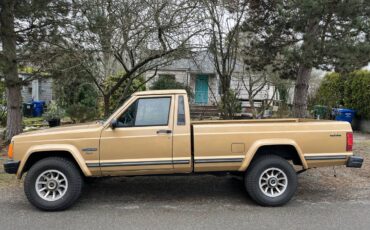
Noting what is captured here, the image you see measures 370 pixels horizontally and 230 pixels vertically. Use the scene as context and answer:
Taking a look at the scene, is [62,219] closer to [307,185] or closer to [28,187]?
[28,187]

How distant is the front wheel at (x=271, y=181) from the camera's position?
6.10 meters

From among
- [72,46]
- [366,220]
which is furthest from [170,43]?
[366,220]

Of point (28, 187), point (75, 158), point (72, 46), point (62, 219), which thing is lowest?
point (62, 219)

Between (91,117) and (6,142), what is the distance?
5221mm

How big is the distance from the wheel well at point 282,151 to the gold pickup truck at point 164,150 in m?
0.02

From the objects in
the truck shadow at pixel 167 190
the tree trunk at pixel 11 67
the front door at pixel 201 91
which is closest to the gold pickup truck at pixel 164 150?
the truck shadow at pixel 167 190

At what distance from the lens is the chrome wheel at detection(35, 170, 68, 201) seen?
590cm

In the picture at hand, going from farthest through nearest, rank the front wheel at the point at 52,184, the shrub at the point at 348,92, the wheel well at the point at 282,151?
the shrub at the point at 348,92 → the wheel well at the point at 282,151 → the front wheel at the point at 52,184

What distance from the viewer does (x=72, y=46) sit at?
396 inches

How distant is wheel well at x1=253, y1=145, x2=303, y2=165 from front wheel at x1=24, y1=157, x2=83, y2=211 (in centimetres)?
289

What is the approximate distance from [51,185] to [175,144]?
1.98 metres

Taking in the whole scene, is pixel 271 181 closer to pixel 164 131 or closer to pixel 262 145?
pixel 262 145

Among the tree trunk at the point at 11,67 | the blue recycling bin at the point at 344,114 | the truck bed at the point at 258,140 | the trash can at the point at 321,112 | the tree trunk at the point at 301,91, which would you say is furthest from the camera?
the trash can at the point at 321,112

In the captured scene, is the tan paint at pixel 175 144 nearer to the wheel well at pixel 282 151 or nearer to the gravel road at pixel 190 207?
the wheel well at pixel 282 151
